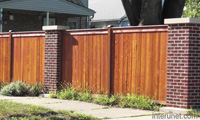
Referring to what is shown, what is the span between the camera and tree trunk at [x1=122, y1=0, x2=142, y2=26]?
35.3 ft

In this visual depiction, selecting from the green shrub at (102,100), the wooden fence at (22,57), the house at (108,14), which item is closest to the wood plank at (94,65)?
the green shrub at (102,100)

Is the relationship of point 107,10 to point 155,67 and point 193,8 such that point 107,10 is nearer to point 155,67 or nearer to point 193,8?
point 193,8

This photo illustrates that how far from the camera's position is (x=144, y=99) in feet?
28.6

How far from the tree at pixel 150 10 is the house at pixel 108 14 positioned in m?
19.0

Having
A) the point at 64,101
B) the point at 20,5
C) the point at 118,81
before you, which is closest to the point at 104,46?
the point at 118,81

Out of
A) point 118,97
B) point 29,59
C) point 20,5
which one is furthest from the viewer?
point 20,5

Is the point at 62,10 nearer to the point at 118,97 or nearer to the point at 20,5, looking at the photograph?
the point at 20,5

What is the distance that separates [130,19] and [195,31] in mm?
3268

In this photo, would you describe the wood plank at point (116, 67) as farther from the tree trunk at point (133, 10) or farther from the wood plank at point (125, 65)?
the tree trunk at point (133, 10)

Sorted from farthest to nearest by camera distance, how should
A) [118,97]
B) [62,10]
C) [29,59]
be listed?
1. [62,10]
2. [29,59]
3. [118,97]

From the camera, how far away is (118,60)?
9.55 m

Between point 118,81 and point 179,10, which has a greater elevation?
point 179,10

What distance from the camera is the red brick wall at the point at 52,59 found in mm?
10922

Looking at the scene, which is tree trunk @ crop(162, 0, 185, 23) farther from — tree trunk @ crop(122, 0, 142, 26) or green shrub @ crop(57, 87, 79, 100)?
green shrub @ crop(57, 87, 79, 100)
